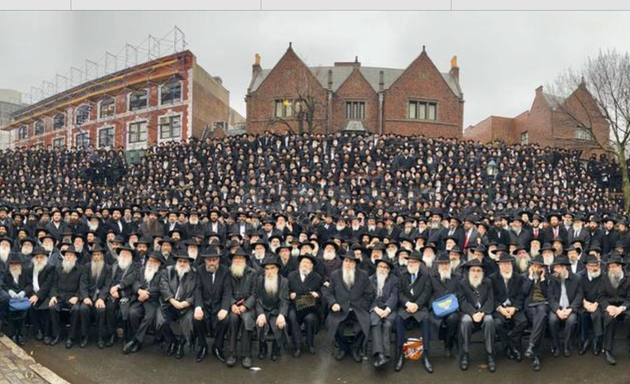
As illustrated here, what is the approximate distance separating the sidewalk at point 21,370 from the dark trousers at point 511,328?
250 inches

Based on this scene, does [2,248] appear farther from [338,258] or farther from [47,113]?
[47,113]

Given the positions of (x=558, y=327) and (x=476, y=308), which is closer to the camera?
(x=558, y=327)

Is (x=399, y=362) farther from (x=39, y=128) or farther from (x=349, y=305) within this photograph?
(x=39, y=128)

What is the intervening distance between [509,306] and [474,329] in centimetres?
79

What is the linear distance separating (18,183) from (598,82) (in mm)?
32087

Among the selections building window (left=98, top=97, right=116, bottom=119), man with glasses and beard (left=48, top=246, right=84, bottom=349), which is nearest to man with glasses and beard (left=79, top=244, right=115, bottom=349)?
man with glasses and beard (left=48, top=246, right=84, bottom=349)

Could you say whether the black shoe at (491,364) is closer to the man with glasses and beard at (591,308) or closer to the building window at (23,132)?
the man with glasses and beard at (591,308)

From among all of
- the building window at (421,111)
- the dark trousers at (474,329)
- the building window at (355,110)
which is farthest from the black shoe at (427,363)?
the building window at (421,111)

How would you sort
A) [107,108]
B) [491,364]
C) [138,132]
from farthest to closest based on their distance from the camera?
[107,108] → [138,132] → [491,364]

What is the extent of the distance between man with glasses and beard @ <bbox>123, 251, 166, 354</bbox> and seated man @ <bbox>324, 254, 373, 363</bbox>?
2.85 m

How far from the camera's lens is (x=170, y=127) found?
40906mm

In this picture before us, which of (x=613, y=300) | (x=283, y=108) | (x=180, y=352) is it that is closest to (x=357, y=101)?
(x=283, y=108)

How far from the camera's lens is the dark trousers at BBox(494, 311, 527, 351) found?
26.1ft

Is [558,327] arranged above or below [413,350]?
above
